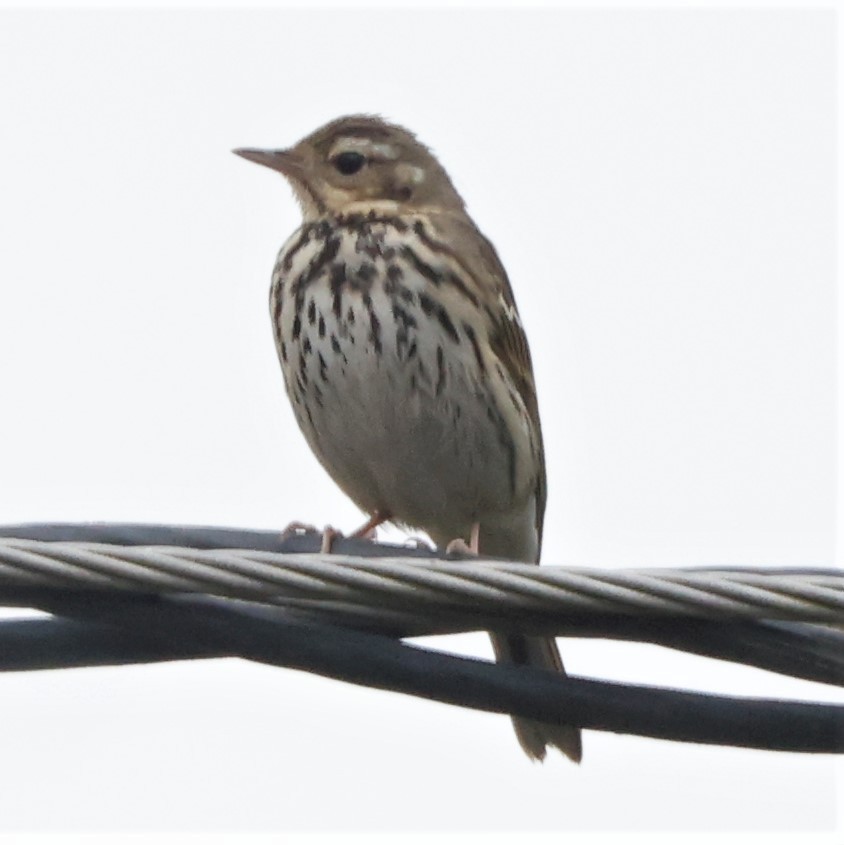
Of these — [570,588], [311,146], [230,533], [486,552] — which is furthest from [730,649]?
[311,146]

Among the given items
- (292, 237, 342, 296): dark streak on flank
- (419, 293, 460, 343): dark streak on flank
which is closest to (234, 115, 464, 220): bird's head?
(292, 237, 342, 296): dark streak on flank

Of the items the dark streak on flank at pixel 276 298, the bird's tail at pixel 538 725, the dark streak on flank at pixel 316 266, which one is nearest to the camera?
the bird's tail at pixel 538 725

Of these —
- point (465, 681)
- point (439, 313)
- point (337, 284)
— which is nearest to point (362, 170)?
point (337, 284)

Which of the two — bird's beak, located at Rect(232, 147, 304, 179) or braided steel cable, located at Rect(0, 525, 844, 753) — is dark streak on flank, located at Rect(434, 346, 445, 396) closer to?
bird's beak, located at Rect(232, 147, 304, 179)

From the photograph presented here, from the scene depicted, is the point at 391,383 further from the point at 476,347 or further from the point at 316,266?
the point at 316,266

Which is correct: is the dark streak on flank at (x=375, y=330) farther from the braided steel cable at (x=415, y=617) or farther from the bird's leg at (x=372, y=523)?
the braided steel cable at (x=415, y=617)

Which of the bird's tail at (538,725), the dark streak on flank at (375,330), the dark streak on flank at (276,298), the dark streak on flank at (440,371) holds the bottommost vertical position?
the bird's tail at (538,725)

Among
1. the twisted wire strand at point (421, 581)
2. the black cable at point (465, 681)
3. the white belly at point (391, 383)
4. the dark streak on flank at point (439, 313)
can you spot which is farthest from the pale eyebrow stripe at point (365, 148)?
the twisted wire strand at point (421, 581)
